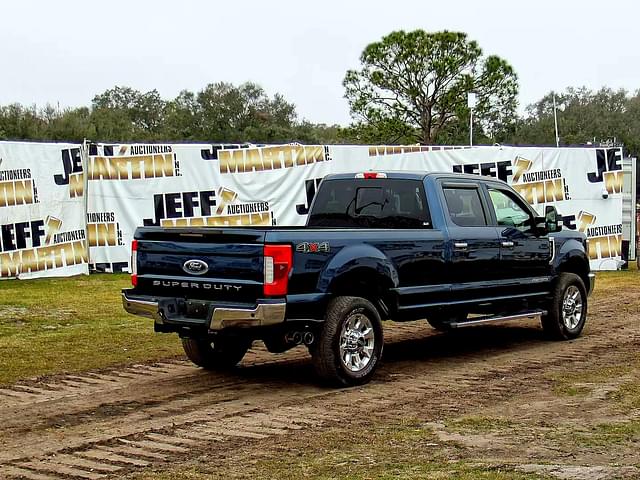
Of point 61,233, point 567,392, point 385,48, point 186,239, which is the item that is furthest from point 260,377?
point 385,48

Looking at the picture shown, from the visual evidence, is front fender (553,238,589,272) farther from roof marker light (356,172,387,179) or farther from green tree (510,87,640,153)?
green tree (510,87,640,153)

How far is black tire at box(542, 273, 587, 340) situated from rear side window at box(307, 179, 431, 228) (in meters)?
2.55

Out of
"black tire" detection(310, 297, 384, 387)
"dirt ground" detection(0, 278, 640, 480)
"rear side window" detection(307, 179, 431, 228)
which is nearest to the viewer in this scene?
"dirt ground" detection(0, 278, 640, 480)

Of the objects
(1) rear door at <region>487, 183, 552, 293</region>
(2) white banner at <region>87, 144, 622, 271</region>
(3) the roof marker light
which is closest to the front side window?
(1) rear door at <region>487, 183, 552, 293</region>

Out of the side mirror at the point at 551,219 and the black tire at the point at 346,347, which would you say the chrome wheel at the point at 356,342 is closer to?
the black tire at the point at 346,347

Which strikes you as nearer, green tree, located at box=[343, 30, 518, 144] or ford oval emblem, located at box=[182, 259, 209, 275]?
ford oval emblem, located at box=[182, 259, 209, 275]

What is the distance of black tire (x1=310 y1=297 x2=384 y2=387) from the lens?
28.6ft

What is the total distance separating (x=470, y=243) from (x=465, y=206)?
0.47 metres

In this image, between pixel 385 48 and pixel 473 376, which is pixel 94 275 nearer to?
pixel 473 376

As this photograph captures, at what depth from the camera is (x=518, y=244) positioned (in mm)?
10977

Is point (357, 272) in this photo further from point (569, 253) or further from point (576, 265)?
point (576, 265)

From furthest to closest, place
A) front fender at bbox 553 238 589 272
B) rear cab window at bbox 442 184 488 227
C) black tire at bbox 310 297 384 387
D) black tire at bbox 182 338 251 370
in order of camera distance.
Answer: front fender at bbox 553 238 589 272, rear cab window at bbox 442 184 488 227, black tire at bbox 182 338 251 370, black tire at bbox 310 297 384 387

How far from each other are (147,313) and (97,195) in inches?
401

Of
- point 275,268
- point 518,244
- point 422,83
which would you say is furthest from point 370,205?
point 422,83
